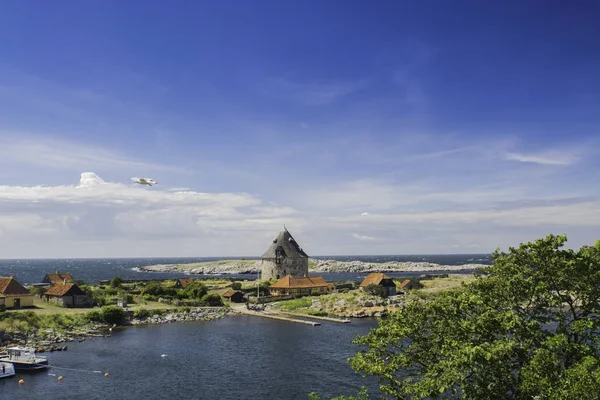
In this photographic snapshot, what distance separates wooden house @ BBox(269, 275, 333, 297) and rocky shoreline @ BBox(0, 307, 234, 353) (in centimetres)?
2211

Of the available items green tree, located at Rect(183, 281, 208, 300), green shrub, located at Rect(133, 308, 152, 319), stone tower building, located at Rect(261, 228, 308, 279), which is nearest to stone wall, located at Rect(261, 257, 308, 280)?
stone tower building, located at Rect(261, 228, 308, 279)

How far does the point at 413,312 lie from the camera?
787 inches

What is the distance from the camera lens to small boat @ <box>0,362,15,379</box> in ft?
129

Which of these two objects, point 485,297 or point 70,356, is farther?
point 70,356

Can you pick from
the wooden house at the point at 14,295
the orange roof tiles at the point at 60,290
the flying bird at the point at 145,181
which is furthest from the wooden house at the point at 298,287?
the flying bird at the point at 145,181

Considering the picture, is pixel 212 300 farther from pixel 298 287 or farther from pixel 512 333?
pixel 512 333

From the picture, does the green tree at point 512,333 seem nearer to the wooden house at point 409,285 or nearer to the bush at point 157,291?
the bush at point 157,291

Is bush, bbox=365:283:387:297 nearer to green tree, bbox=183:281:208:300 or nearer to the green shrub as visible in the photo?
green tree, bbox=183:281:208:300

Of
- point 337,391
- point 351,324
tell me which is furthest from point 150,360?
point 351,324

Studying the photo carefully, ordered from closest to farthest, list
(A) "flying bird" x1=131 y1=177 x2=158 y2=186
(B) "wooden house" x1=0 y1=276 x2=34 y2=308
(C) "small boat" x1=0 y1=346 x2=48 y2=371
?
1. (A) "flying bird" x1=131 y1=177 x2=158 y2=186
2. (C) "small boat" x1=0 y1=346 x2=48 y2=371
3. (B) "wooden house" x1=0 y1=276 x2=34 y2=308

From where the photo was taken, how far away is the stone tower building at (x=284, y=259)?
381ft

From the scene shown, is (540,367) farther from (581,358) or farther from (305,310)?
(305,310)

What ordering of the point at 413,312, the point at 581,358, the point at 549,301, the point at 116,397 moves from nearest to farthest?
the point at 581,358 < the point at 549,301 < the point at 413,312 < the point at 116,397

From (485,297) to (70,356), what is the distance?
142 feet
